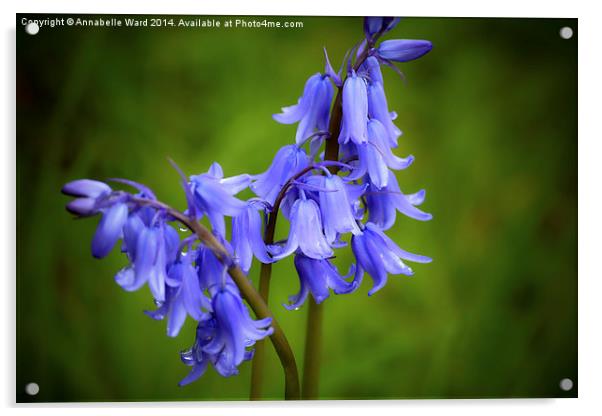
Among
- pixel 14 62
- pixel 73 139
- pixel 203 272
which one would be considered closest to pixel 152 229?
pixel 203 272

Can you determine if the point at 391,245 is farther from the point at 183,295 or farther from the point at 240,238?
the point at 183,295

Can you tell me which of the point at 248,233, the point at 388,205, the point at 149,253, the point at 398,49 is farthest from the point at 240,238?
the point at 398,49

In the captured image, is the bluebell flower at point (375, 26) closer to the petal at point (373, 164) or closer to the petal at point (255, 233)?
the petal at point (373, 164)

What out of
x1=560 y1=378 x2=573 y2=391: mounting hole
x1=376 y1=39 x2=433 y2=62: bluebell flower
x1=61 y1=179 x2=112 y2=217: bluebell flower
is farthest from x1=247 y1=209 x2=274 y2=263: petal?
x1=560 y1=378 x2=573 y2=391: mounting hole

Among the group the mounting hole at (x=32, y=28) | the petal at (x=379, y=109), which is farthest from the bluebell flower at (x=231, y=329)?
the mounting hole at (x=32, y=28)
